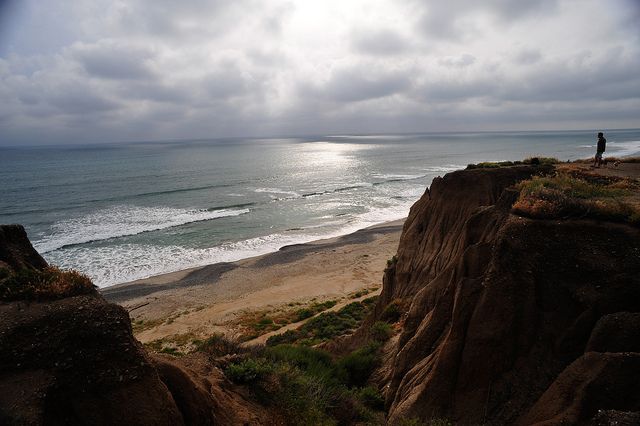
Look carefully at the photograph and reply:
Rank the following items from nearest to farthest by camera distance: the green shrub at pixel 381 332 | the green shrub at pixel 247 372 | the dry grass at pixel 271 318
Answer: the green shrub at pixel 247 372 → the green shrub at pixel 381 332 → the dry grass at pixel 271 318

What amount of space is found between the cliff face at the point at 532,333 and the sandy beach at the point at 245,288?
15.4 metres

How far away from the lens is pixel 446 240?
1731cm

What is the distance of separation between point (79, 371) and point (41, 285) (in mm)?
1735

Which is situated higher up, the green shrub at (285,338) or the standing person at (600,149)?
the standing person at (600,149)

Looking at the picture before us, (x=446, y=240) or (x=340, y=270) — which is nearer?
(x=446, y=240)

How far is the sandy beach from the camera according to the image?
2488 cm

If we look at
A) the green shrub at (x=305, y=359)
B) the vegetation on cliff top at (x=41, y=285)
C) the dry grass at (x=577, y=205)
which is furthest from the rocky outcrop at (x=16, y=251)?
the dry grass at (x=577, y=205)

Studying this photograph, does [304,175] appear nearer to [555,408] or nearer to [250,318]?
[250,318]

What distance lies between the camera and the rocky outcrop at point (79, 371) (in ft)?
18.3

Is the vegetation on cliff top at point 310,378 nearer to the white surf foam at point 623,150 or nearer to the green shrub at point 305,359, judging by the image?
the green shrub at point 305,359

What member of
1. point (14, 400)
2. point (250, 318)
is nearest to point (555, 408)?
point (14, 400)

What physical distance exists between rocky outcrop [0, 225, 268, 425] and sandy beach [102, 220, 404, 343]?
52.7 ft

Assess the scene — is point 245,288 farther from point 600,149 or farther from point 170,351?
point 600,149

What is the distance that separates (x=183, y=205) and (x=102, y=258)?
25.1 m
